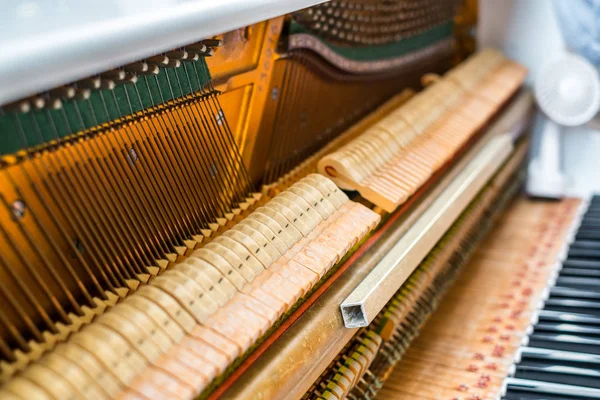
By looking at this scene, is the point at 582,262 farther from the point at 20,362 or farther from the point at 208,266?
the point at 20,362

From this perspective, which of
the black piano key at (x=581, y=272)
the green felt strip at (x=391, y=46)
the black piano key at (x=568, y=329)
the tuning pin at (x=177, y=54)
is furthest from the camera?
the black piano key at (x=581, y=272)

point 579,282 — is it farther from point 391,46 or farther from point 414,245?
point 391,46

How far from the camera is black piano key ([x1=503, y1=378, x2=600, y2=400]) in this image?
7.97 feet

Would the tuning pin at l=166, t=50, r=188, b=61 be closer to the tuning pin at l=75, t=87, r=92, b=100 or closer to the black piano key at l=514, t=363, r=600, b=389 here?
the tuning pin at l=75, t=87, r=92, b=100

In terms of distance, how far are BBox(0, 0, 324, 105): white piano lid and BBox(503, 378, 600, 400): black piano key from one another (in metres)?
1.66

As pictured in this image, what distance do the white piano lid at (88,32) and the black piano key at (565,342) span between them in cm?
185

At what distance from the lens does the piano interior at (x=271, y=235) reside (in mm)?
1524

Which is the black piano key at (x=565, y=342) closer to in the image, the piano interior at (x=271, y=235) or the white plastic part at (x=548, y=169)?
the piano interior at (x=271, y=235)

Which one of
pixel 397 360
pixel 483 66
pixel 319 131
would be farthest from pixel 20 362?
pixel 483 66

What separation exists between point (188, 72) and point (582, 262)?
2364 millimetres

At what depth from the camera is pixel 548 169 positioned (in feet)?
14.5

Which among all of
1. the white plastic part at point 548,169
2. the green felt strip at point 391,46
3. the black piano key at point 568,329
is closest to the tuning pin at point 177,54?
the green felt strip at point 391,46

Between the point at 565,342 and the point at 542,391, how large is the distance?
369 millimetres

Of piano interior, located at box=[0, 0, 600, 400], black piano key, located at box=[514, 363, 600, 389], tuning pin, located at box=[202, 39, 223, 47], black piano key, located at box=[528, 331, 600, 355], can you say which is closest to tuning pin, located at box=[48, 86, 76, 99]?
piano interior, located at box=[0, 0, 600, 400]
